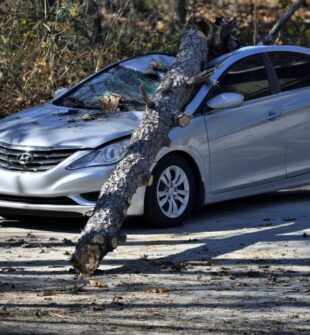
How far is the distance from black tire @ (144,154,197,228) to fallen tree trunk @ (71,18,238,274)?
541 mm

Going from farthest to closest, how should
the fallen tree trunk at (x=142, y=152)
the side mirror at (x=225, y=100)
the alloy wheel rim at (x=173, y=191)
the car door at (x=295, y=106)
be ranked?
the car door at (x=295, y=106)
the side mirror at (x=225, y=100)
the alloy wheel rim at (x=173, y=191)
the fallen tree trunk at (x=142, y=152)

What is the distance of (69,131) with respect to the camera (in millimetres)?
10570

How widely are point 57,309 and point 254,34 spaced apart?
11.8 m

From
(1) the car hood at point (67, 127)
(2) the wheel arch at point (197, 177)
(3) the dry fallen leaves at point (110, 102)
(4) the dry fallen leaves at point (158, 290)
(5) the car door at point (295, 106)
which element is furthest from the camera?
(5) the car door at point (295, 106)

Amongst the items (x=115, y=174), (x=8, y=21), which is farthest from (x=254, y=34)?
(x=115, y=174)

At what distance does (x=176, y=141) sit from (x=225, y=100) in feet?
2.55

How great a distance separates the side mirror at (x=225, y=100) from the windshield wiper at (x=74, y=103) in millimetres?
1273

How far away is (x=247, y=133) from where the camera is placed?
11.2 m

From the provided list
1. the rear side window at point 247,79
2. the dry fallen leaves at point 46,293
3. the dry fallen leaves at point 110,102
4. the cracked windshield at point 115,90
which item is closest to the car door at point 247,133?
the rear side window at point 247,79

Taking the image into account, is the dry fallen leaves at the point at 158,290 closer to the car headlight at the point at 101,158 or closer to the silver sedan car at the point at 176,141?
the silver sedan car at the point at 176,141

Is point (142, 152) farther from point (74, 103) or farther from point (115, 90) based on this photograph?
point (74, 103)

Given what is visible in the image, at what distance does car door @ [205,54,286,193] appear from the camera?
1101 cm

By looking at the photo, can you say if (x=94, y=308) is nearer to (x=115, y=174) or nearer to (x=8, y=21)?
(x=115, y=174)

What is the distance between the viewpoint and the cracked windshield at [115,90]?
11.3m
